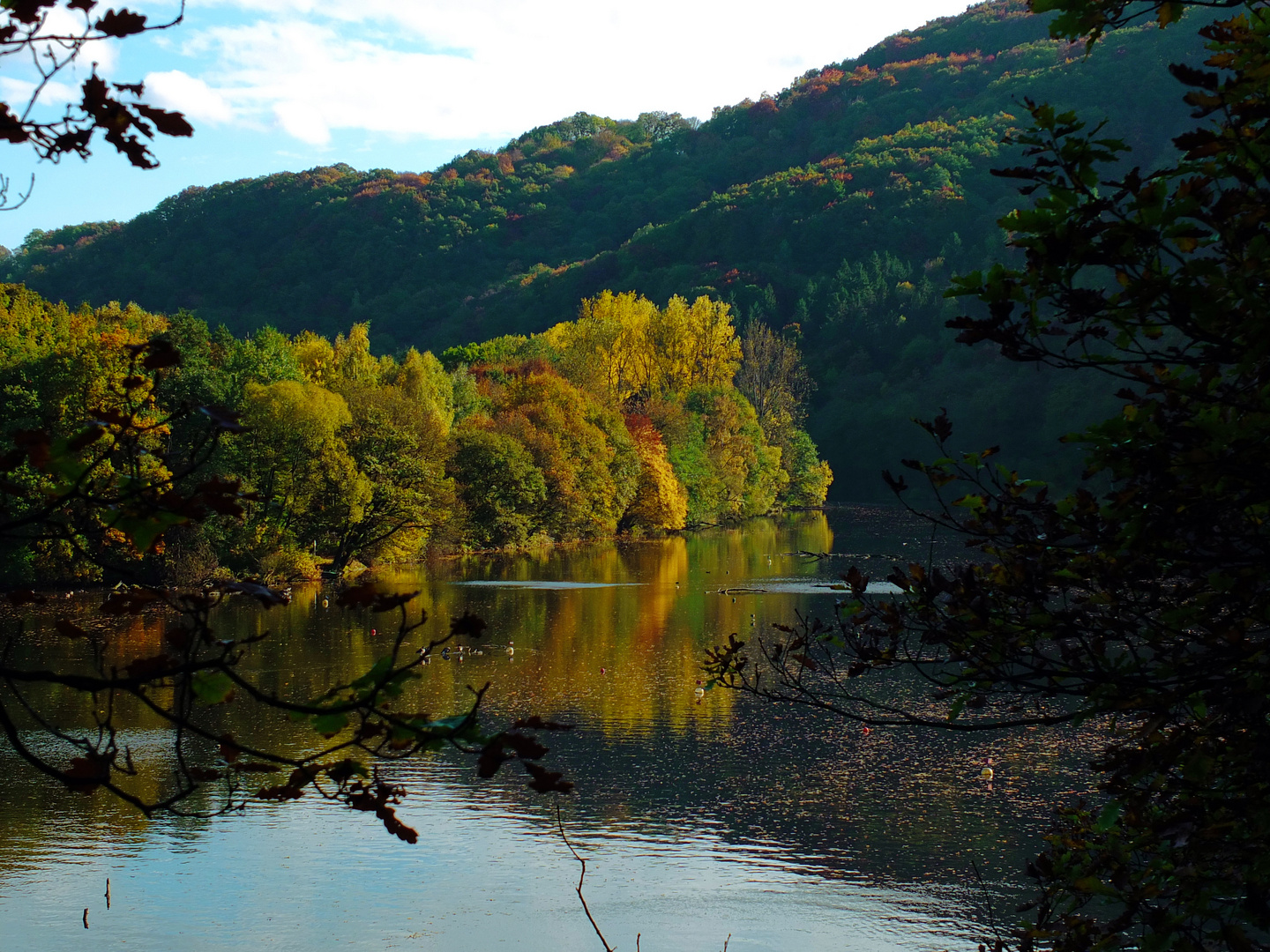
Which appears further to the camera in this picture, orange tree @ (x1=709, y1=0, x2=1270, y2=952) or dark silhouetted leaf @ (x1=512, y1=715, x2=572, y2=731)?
orange tree @ (x1=709, y1=0, x2=1270, y2=952)

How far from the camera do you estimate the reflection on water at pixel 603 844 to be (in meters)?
12.1

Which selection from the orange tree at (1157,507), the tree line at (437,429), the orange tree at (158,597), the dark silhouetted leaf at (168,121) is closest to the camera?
the orange tree at (158,597)

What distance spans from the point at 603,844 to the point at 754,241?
296ft

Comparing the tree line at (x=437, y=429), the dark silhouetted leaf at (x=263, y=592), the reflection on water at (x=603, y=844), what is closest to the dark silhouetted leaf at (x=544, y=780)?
the dark silhouetted leaf at (x=263, y=592)

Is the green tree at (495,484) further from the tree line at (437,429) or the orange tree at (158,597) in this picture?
the orange tree at (158,597)

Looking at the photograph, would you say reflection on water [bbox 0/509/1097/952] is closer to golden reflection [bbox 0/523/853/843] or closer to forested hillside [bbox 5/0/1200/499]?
golden reflection [bbox 0/523/853/843]

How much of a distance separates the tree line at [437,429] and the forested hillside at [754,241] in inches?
395

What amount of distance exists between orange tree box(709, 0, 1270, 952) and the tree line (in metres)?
13.4

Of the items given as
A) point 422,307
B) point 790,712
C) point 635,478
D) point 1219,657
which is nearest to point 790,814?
point 790,712

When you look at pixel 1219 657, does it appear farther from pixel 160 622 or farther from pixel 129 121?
pixel 160 622

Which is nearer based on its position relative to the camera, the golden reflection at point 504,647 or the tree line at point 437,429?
the golden reflection at point 504,647

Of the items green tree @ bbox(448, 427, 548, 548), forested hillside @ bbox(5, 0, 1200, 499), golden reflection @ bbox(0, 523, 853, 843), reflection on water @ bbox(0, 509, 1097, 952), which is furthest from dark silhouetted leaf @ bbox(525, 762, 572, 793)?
forested hillside @ bbox(5, 0, 1200, 499)

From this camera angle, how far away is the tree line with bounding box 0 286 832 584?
33.1 m

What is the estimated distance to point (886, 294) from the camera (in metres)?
89.9
